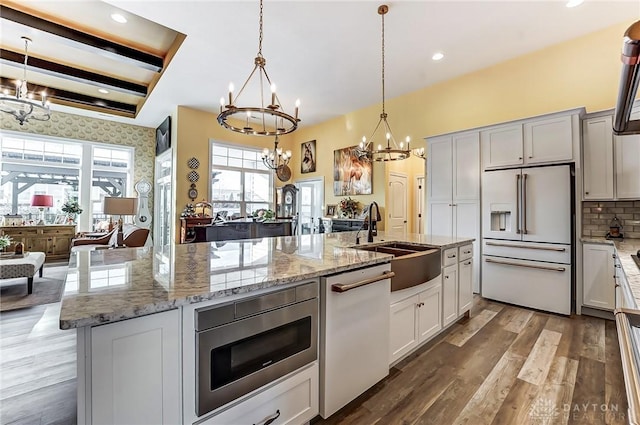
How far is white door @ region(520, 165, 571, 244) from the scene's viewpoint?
3.31m

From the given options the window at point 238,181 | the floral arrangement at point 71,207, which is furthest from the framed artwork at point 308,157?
the floral arrangement at point 71,207

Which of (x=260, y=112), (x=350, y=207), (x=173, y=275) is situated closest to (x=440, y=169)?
(x=350, y=207)

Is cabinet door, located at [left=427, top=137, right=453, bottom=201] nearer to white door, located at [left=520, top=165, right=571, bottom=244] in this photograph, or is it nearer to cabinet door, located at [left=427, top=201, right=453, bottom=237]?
cabinet door, located at [left=427, top=201, right=453, bottom=237]

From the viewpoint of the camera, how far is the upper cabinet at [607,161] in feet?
10.3

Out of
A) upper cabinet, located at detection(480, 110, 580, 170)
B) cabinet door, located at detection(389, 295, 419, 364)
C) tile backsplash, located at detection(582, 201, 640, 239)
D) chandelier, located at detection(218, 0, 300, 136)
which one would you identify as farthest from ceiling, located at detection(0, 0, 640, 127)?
cabinet door, located at detection(389, 295, 419, 364)

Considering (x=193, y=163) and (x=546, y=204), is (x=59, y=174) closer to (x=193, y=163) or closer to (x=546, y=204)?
(x=193, y=163)

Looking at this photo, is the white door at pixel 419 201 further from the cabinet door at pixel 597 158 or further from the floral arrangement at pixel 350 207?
the cabinet door at pixel 597 158

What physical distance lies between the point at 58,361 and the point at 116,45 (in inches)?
167

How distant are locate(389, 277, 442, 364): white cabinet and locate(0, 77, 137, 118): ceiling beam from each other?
7.65 metres

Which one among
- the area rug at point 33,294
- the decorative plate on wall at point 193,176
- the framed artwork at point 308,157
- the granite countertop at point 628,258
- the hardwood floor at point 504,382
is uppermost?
the framed artwork at point 308,157

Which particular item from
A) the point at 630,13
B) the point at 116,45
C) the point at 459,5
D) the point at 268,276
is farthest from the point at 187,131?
the point at 630,13

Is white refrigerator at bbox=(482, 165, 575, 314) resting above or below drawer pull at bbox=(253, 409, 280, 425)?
above

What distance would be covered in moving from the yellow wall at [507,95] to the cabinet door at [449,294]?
9.80ft

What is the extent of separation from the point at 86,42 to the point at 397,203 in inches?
241
